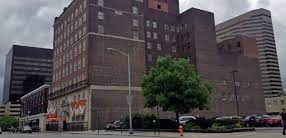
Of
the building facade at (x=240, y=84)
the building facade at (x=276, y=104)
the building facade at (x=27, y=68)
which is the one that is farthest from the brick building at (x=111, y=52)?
the building facade at (x=27, y=68)

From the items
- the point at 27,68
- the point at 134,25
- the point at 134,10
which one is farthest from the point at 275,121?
the point at 27,68

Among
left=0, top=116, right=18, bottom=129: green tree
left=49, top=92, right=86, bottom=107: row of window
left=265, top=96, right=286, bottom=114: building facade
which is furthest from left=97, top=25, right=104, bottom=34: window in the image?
left=0, top=116, right=18, bottom=129: green tree

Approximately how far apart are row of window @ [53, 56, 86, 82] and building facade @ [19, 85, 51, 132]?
9.18 meters

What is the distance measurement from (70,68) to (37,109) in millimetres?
30515

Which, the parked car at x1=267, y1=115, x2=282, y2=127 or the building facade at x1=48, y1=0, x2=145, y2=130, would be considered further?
the building facade at x1=48, y1=0, x2=145, y2=130

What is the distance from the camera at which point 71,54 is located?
8012cm

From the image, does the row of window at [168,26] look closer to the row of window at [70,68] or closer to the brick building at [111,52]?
the brick building at [111,52]

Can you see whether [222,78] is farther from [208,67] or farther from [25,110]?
[25,110]

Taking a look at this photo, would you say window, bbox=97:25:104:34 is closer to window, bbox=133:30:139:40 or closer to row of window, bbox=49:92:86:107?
window, bbox=133:30:139:40

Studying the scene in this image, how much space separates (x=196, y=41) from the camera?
86.8 m

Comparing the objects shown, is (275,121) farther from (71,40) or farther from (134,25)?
(71,40)

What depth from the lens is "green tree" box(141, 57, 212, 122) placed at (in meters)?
40.0

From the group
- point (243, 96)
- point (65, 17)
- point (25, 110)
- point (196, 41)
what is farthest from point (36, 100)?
point (243, 96)

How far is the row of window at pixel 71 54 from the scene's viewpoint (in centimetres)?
7243
